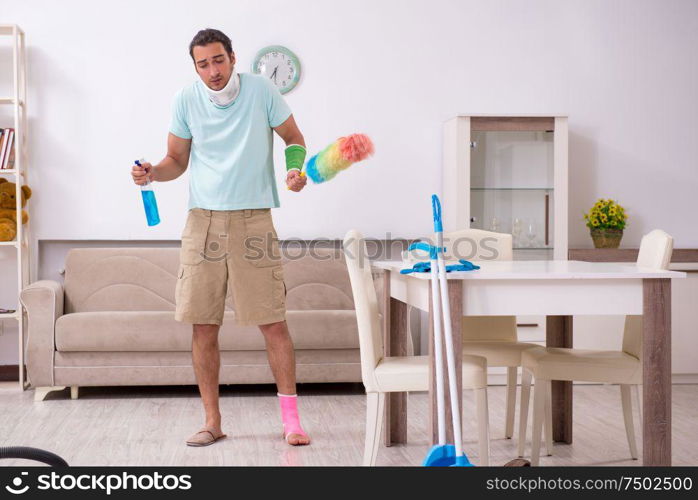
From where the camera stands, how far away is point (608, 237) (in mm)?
4723

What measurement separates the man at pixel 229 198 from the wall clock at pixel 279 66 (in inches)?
64.1

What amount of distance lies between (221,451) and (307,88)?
2.47 m

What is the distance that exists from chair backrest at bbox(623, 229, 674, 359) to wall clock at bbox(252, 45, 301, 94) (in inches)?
97.8

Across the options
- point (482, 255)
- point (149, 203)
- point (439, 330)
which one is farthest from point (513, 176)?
point (439, 330)

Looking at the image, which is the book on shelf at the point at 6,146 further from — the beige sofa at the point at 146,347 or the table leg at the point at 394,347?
the table leg at the point at 394,347

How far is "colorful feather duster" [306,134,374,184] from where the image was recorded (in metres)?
2.69

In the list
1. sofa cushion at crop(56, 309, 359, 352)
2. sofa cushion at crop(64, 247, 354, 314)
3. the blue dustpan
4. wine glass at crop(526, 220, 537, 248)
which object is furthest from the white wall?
the blue dustpan

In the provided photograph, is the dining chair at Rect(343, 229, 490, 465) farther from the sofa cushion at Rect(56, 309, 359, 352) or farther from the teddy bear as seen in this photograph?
the teddy bear

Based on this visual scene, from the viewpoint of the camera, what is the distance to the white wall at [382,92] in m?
4.66

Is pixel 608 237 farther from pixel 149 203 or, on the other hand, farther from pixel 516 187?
pixel 149 203

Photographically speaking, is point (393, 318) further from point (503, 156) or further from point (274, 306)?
point (503, 156)

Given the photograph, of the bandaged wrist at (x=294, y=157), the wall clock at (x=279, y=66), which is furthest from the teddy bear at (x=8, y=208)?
the bandaged wrist at (x=294, y=157)

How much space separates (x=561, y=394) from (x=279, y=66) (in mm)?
2559
